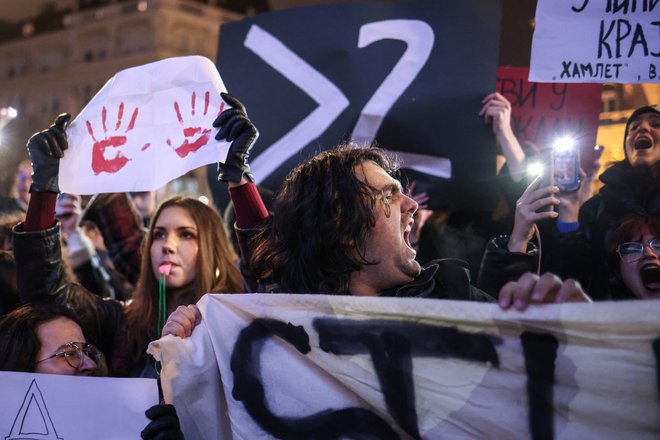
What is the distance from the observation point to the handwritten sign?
11.0 ft

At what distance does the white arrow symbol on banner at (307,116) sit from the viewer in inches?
138

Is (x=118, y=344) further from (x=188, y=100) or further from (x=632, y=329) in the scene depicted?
(x=632, y=329)

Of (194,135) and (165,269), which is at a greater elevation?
(194,135)

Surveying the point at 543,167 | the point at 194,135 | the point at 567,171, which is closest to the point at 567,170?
the point at 567,171

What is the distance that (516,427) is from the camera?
1.68m

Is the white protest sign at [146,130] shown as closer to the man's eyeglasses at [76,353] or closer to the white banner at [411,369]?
the man's eyeglasses at [76,353]

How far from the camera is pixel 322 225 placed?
7.28 feet

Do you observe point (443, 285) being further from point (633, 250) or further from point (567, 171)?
point (567, 171)

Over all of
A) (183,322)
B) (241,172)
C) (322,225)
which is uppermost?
(241,172)

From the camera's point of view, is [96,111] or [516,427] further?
[96,111]

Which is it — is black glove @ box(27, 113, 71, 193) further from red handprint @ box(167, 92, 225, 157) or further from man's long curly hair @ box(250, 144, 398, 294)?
man's long curly hair @ box(250, 144, 398, 294)

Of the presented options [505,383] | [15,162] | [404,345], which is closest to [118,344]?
[404,345]

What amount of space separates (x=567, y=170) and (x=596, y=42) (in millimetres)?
466

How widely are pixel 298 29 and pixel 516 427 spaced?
2.42 metres
